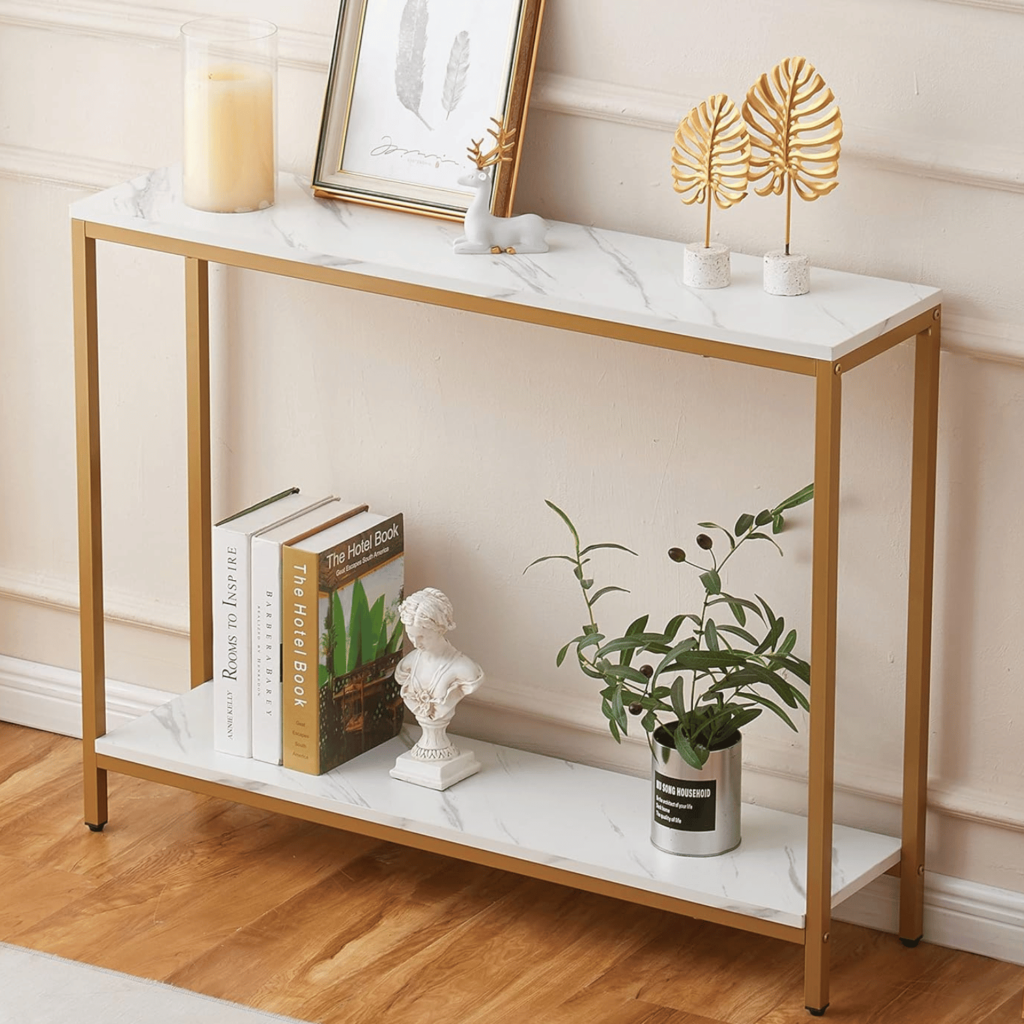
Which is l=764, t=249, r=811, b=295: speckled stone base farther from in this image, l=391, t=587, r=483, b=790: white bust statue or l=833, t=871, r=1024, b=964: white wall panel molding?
l=833, t=871, r=1024, b=964: white wall panel molding

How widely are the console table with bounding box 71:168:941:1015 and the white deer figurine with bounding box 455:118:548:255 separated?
22 mm

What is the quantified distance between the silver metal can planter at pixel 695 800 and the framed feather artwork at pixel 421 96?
0.67 meters

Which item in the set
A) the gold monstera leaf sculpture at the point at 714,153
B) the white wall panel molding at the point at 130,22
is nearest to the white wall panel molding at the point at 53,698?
the white wall panel molding at the point at 130,22

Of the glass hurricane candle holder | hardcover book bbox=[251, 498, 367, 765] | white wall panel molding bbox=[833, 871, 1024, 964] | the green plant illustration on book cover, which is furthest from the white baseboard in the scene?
the glass hurricane candle holder

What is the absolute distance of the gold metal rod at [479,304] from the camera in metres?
1.92

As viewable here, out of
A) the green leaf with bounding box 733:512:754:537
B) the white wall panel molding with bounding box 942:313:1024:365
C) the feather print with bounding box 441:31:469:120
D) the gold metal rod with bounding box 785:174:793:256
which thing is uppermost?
the feather print with bounding box 441:31:469:120

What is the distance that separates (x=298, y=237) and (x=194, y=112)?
8.1 inches

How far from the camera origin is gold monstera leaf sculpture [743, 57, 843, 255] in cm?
198

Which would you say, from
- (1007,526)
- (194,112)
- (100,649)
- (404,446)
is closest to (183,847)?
(100,649)

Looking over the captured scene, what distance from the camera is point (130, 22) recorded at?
246 cm

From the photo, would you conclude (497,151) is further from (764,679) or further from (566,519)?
(764,679)

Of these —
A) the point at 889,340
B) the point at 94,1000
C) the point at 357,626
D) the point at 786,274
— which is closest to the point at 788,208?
the point at 786,274

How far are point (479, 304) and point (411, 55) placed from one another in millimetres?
378

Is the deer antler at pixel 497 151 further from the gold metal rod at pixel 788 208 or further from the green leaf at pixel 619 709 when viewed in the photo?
the green leaf at pixel 619 709
